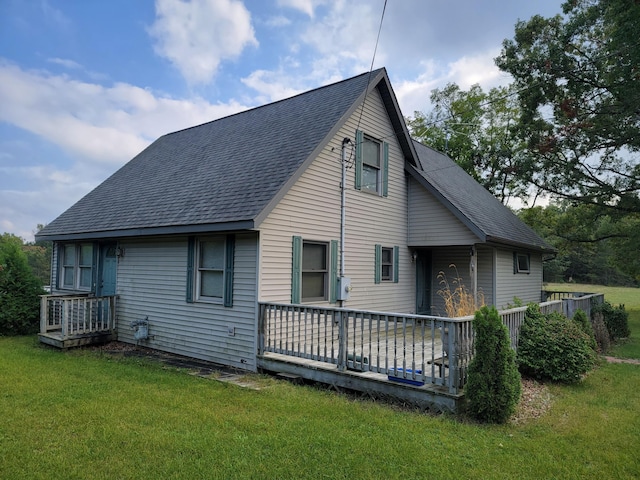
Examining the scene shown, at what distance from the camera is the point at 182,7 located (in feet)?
36.7

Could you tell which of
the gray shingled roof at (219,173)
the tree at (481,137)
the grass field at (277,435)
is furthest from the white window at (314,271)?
the tree at (481,137)

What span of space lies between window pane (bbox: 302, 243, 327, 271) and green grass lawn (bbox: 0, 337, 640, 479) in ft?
9.03

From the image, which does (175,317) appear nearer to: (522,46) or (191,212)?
(191,212)

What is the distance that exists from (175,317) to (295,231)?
3.11m

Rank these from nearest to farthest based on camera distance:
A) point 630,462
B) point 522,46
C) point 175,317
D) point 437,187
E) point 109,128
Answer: point 630,462, point 175,317, point 437,187, point 522,46, point 109,128

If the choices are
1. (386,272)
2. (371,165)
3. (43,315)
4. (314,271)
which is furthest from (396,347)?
(43,315)

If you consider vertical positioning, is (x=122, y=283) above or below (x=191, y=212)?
below

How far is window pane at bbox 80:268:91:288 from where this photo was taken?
11.1 meters

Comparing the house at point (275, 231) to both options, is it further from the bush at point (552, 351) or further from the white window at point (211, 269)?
the bush at point (552, 351)

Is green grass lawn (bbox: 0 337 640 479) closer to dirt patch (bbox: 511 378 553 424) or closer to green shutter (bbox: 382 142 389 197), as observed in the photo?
dirt patch (bbox: 511 378 553 424)

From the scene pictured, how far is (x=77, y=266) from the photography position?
1144 centimetres

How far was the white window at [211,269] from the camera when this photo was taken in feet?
26.2

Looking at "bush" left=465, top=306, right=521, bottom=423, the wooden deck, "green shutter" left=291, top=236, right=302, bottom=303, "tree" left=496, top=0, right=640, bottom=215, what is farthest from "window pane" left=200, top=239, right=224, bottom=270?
"tree" left=496, top=0, right=640, bottom=215

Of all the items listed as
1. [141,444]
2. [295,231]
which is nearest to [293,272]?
[295,231]
